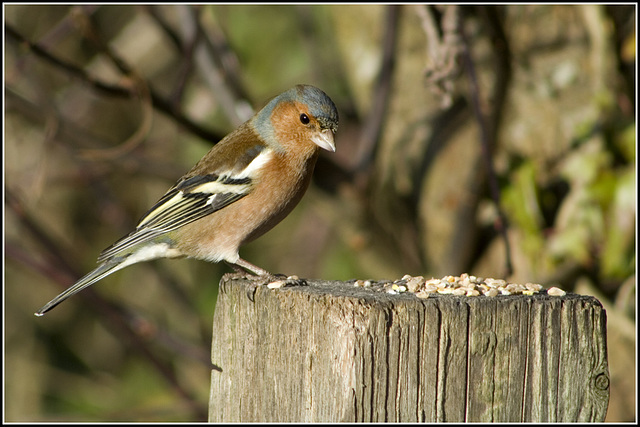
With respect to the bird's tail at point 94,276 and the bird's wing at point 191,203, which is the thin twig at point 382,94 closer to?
the bird's wing at point 191,203

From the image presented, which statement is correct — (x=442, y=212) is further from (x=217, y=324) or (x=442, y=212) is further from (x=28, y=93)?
(x=28, y=93)

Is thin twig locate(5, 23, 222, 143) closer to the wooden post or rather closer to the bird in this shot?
the bird

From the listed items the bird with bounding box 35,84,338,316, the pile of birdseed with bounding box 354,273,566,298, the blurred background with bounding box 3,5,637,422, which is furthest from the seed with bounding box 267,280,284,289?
the blurred background with bounding box 3,5,637,422

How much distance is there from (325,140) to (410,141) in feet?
6.38

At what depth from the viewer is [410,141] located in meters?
6.15

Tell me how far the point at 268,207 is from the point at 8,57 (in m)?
3.24

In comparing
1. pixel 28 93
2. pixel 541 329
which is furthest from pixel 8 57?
pixel 541 329

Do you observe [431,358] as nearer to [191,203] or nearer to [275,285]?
[275,285]

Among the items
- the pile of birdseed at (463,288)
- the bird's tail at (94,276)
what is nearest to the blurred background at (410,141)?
the bird's tail at (94,276)

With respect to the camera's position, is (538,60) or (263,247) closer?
(538,60)

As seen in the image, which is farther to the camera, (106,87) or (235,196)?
(106,87)

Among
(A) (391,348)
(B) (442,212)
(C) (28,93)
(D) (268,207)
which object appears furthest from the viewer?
(C) (28,93)

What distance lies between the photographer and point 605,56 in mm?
5328

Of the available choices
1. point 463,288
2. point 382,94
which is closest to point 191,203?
point 382,94
